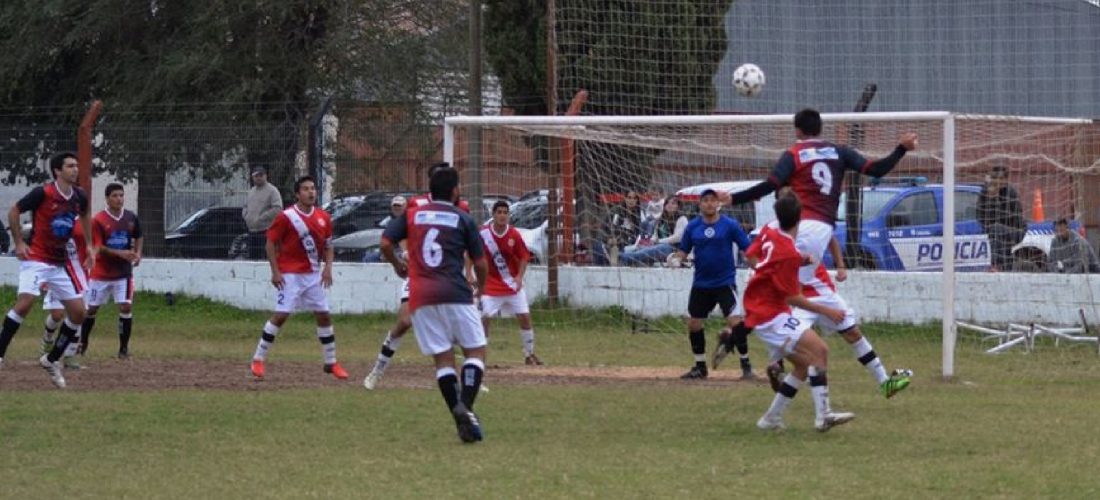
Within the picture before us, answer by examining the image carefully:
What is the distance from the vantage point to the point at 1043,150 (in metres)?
17.4

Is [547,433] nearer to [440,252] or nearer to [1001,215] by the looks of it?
[440,252]

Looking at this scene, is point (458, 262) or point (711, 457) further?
point (458, 262)

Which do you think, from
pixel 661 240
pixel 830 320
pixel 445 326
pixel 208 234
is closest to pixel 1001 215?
pixel 661 240

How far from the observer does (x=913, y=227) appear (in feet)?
66.7

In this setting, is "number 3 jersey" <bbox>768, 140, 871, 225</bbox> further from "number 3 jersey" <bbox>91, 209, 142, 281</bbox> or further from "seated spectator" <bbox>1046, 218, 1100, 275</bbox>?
"number 3 jersey" <bbox>91, 209, 142, 281</bbox>

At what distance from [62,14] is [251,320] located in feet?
23.6

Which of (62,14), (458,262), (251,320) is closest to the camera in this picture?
(458,262)

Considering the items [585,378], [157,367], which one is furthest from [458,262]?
[157,367]

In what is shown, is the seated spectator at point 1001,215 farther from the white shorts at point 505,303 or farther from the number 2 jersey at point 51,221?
the number 2 jersey at point 51,221

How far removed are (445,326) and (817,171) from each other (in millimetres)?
3272

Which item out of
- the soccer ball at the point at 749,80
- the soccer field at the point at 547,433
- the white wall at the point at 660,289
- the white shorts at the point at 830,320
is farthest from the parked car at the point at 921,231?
the white shorts at the point at 830,320

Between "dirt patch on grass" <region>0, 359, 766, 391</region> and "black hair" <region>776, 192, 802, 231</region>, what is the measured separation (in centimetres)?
432

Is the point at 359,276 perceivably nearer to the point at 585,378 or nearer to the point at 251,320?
the point at 251,320

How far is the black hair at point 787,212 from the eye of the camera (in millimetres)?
11289
